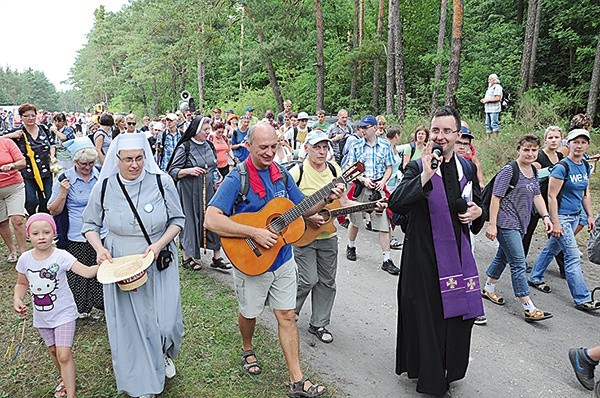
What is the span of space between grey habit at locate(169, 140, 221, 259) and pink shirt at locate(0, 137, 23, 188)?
1998mm

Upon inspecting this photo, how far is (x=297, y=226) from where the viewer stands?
12.0 ft

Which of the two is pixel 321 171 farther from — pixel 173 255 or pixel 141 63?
pixel 141 63

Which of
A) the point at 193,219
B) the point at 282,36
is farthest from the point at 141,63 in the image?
the point at 193,219

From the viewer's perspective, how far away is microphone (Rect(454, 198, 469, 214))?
341cm

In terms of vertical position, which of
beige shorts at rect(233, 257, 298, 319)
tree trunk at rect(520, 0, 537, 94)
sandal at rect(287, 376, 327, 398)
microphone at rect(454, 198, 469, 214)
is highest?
tree trunk at rect(520, 0, 537, 94)

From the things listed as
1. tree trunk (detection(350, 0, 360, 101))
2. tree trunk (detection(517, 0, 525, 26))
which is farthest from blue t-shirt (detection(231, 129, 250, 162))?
tree trunk (detection(517, 0, 525, 26))

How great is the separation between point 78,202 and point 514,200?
476 centimetres

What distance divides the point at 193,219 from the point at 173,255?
298 centimetres

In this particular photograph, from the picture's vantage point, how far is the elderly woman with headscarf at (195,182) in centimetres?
639

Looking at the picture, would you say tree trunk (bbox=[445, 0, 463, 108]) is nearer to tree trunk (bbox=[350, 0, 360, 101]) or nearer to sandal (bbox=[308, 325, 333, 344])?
tree trunk (bbox=[350, 0, 360, 101])

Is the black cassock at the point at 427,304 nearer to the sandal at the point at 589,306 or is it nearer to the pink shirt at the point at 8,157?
the sandal at the point at 589,306

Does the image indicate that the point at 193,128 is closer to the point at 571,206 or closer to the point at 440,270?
the point at 440,270

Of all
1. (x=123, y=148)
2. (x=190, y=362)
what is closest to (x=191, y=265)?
(x=190, y=362)

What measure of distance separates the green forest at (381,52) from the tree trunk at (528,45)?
0.12 feet
